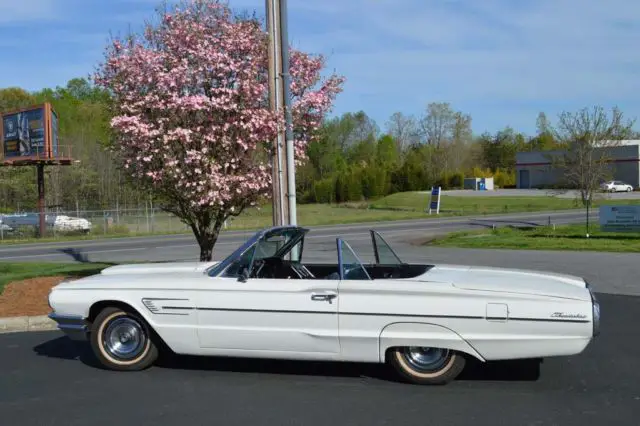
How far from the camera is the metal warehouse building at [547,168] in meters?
73.4

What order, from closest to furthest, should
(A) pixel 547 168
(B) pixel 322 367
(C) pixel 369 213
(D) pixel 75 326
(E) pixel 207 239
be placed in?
(D) pixel 75 326, (B) pixel 322 367, (E) pixel 207 239, (C) pixel 369 213, (A) pixel 547 168

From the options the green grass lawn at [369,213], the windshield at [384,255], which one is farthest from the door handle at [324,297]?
the green grass lawn at [369,213]

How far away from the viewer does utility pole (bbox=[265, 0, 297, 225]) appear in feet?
36.6

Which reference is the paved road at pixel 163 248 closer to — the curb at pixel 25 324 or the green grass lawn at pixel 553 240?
the green grass lawn at pixel 553 240

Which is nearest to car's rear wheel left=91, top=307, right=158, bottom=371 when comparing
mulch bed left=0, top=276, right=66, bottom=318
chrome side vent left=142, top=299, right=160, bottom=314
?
chrome side vent left=142, top=299, right=160, bottom=314

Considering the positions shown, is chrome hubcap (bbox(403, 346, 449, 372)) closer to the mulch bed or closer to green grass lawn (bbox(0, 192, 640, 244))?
the mulch bed

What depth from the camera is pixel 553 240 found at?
75.3ft

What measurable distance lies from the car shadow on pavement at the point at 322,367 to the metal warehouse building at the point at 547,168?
209 feet

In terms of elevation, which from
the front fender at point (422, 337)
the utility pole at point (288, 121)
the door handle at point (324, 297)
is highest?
the utility pole at point (288, 121)

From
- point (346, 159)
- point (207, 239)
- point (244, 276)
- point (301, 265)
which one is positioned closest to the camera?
point (244, 276)

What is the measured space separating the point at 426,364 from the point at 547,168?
69.6 meters

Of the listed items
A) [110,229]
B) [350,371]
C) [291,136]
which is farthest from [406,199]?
[350,371]

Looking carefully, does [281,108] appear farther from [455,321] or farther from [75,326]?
[455,321]

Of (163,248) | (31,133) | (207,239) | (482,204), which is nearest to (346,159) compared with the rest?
(482,204)
